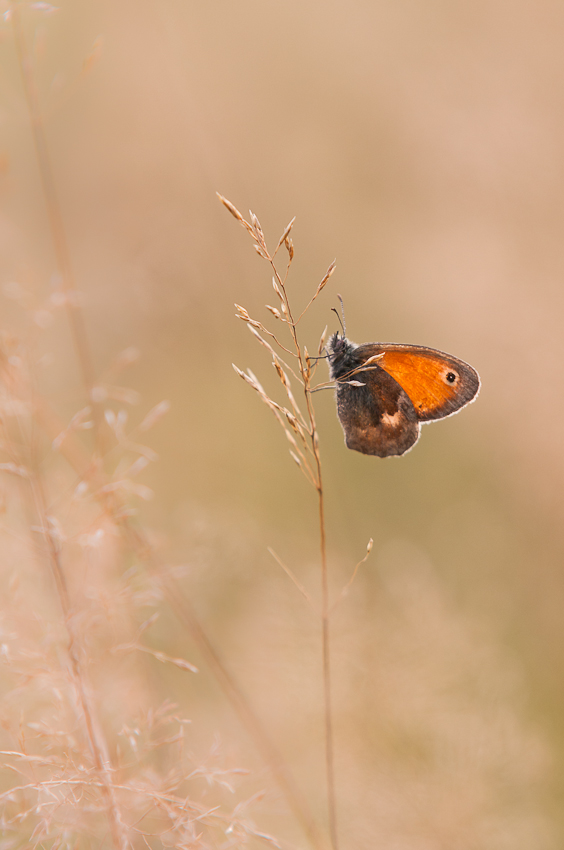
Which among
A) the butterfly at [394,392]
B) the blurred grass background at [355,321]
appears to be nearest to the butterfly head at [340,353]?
the butterfly at [394,392]

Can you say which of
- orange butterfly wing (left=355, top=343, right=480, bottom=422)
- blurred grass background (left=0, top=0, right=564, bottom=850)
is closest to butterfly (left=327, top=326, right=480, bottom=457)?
orange butterfly wing (left=355, top=343, right=480, bottom=422)

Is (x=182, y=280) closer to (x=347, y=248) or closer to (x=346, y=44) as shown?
(x=347, y=248)

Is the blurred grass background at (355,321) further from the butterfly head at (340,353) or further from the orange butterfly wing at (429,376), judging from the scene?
the orange butterfly wing at (429,376)

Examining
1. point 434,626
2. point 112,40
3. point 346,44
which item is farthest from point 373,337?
point 112,40

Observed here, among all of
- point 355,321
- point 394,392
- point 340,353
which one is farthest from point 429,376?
point 355,321

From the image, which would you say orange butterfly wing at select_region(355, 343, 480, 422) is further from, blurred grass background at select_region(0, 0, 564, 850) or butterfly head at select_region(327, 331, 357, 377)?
blurred grass background at select_region(0, 0, 564, 850)

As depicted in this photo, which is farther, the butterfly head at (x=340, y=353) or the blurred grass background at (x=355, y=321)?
the blurred grass background at (x=355, y=321)

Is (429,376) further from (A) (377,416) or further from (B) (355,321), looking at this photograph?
(B) (355,321)
